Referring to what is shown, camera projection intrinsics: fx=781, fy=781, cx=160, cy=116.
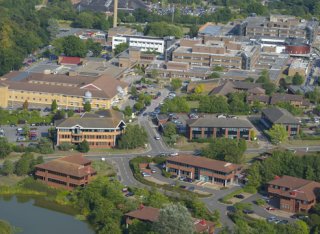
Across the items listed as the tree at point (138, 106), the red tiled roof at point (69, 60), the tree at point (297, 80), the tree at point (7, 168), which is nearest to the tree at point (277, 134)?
the tree at point (138, 106)

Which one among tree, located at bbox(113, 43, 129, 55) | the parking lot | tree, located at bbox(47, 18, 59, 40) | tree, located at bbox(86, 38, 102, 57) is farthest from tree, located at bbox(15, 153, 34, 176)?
tree, located at bbox(47, 18, 59, 40)

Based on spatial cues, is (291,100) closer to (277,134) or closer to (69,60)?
(277,134)

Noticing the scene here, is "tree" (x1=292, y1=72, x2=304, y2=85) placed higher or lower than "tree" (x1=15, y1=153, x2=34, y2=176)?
higher

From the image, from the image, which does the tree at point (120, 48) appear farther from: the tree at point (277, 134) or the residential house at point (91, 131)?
the tree at point (277, 134)

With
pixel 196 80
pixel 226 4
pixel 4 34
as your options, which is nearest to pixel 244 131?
pixel 196 80

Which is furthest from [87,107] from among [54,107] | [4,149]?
[4,149]

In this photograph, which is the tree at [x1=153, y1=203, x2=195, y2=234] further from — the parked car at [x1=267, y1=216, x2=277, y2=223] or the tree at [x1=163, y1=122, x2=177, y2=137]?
the tree at [x1=163, y1=122, x2=177, y2=137]

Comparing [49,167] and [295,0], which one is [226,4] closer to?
[295,0]
